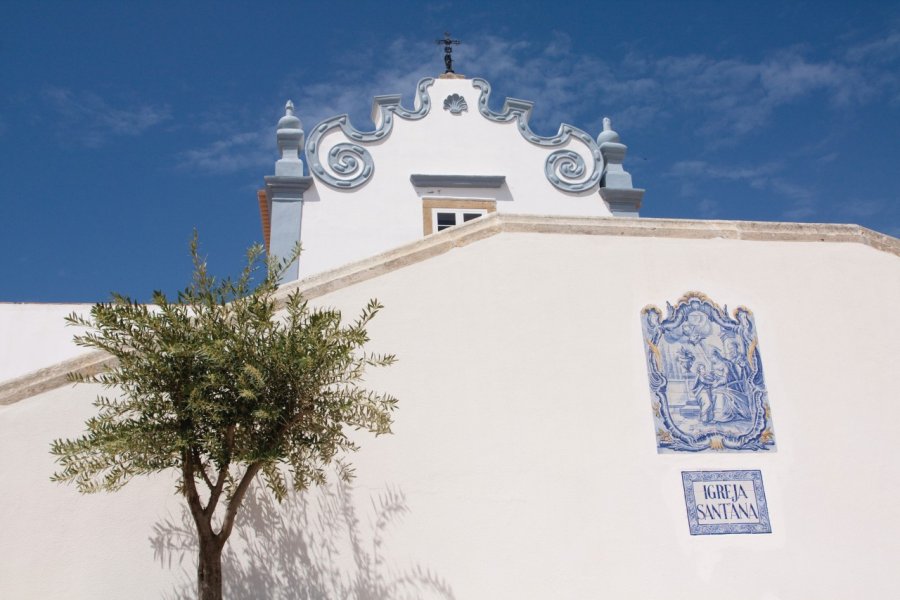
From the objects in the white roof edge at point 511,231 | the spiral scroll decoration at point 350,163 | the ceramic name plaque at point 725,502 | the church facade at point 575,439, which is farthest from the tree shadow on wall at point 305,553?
the spiral scroll decoration at point 350,163

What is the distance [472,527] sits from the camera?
7.40 meters

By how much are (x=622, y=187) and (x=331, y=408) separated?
820 cm

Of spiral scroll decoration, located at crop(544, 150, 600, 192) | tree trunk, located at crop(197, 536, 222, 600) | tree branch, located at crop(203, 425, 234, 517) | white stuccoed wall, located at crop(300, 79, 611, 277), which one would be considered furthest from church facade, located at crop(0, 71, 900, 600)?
spiral scroll decoration, located at crop(544, 150, 600, 192)

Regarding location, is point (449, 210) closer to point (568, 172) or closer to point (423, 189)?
point (423, 189)

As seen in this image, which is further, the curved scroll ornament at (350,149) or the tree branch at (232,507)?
the curved scroll ornament at (350,149)

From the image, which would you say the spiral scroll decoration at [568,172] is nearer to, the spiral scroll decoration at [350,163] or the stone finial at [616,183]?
the stone finial at [616,183]

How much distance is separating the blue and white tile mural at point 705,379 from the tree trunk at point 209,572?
11.7 feet

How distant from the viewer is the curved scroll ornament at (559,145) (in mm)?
13586

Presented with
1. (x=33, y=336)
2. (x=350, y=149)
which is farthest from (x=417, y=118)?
(x=33, y=336)

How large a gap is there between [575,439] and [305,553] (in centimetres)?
226

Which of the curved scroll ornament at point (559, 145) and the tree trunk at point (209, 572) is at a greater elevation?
the curved scroll ornament at point (559, 145)

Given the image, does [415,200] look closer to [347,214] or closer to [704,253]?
[347,214]

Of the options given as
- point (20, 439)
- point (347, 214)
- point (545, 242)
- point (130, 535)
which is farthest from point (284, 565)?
point (347, 214)

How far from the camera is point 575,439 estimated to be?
25.6 feet
